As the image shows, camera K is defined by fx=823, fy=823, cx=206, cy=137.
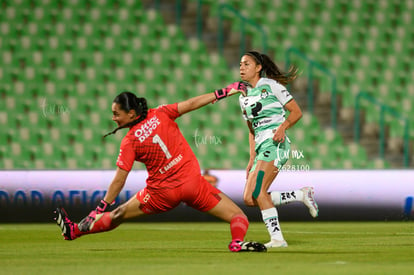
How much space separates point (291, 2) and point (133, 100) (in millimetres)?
11082

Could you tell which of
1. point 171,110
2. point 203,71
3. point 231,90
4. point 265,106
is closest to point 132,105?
point 171,110

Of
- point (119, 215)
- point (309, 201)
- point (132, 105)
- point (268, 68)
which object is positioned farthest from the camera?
point (309, 201)

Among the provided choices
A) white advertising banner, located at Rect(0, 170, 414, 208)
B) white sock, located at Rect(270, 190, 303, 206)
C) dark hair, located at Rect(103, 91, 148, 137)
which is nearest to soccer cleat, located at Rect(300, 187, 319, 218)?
white sock, located at Rect(270, 190, 303, 206)

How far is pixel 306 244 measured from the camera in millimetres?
9008

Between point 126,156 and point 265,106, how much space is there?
64.8 inches

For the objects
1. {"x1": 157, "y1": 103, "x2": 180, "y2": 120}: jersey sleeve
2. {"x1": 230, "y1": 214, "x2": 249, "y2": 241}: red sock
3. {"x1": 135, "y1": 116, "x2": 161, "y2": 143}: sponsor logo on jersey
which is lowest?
{"x1": 230, "y1": 214, "x2": 249, "y2": 241}: red sock

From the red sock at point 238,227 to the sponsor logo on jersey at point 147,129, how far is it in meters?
1.14

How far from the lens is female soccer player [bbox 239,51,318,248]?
8406mm

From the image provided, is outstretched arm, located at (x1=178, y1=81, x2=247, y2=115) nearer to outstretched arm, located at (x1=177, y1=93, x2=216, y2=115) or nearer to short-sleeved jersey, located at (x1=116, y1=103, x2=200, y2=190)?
outstretched arm, located at (x1=177, y1=93, x2=216, y2=115)

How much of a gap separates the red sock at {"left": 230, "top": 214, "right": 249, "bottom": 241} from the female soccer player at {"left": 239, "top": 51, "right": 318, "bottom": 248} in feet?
2.12

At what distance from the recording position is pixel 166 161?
→ 25.8 ft

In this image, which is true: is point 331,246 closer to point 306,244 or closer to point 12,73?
point 306,244

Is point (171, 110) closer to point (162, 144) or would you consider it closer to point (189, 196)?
point (162, 144)

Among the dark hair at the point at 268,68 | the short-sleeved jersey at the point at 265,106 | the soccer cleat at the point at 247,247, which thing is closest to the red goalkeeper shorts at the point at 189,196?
the soccer cleat at the point at 247,247
